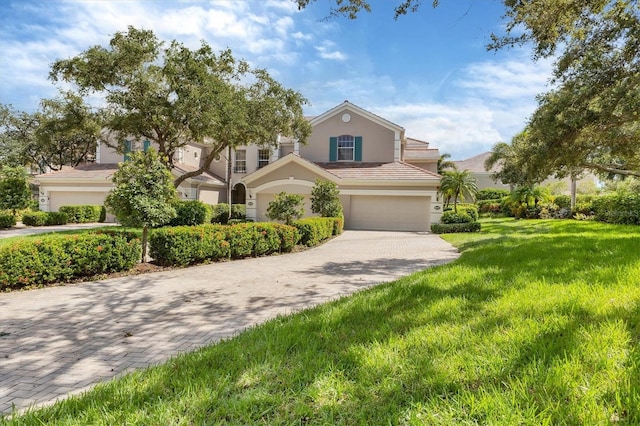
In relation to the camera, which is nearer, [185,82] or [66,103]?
[185,82]

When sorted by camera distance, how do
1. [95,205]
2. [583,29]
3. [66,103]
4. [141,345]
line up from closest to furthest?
[141,345], [583,29], [66,103], [95,205]

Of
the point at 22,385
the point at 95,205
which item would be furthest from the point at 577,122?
the point at 95,205

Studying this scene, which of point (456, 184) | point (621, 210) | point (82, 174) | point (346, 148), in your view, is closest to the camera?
point (621, 210)

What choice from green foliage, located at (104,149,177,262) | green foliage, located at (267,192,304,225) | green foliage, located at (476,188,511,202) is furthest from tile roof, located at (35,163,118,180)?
green foliage, located at (476,188,511,202)

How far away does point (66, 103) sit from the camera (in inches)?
691

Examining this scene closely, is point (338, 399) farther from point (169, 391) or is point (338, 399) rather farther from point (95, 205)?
point (95, 205)

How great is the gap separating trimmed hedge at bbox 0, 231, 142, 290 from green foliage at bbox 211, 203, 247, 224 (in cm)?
1622

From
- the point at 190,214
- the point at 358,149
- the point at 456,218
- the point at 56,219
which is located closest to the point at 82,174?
the point at 56,219

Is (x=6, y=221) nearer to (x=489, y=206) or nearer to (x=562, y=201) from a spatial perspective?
(x=489, y=206)

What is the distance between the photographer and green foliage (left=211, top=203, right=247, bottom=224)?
83.7 ft

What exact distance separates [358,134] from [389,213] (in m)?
6.24

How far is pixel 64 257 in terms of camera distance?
25.1 ft

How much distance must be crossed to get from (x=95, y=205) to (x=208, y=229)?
19785 millimetres

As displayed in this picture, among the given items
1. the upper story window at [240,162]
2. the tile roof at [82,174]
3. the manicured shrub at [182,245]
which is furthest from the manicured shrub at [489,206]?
the tile roof at [82,174]
